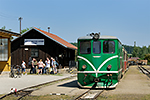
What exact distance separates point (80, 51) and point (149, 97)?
4408mm

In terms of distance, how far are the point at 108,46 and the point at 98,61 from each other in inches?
36.7

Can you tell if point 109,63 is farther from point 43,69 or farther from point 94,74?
point 43,69

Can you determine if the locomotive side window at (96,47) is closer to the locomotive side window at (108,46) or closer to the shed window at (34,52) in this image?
the locomotive side window at (108,46)

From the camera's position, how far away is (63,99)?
975 cm

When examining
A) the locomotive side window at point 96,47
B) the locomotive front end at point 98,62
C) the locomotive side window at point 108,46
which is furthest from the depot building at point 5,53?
the locomotive side window at point 108,46

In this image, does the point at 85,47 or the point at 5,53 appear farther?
the point at 5,53

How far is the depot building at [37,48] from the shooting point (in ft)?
95.9

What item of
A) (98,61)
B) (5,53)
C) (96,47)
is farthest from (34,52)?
(98,61)

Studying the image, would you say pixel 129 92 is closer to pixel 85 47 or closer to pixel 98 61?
pixel 98 61

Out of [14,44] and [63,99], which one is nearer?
[63,99]

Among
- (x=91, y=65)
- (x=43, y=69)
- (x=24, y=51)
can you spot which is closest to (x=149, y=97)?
(x=91, y=65)

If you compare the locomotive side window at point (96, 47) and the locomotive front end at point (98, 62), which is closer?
the locomotive front end at point (98, 62)

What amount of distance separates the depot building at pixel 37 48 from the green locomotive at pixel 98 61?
52.2 ft

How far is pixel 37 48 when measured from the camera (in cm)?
2991
